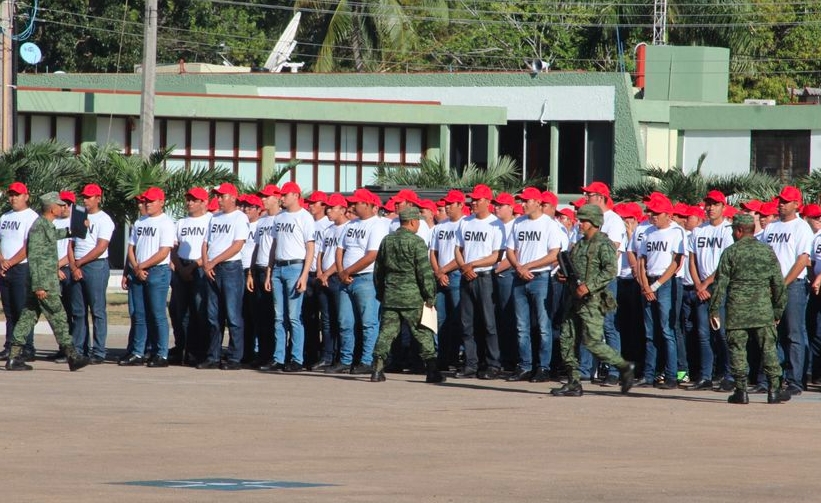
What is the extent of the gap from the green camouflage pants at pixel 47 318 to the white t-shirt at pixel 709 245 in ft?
21.5

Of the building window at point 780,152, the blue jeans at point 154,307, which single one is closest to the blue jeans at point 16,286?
the blue jeans at point 154,307

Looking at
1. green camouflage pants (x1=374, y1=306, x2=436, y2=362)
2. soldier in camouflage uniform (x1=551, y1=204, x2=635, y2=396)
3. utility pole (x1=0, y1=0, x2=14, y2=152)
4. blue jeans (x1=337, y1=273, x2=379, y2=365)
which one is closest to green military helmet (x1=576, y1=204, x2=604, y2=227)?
soldier in camouflage uniform (x1=551, y1=204, x2=635, y2=396)

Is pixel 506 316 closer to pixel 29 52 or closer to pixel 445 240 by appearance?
pixel 445 240

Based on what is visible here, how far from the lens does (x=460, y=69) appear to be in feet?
210

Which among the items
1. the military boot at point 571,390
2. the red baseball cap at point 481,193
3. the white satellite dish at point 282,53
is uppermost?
the white satellite dish at point 282,53

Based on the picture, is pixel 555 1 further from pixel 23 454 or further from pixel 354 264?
pixel 23 454

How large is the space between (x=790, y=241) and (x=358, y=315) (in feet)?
15.8

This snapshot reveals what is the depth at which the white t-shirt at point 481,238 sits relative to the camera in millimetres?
16422

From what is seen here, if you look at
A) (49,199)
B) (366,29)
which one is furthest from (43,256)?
(366,29)

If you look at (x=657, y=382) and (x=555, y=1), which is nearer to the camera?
(x=657, y=382)

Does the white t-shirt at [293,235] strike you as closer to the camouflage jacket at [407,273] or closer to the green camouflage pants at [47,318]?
the camouflage jacket at [407,273]

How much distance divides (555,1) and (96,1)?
61.9 ft

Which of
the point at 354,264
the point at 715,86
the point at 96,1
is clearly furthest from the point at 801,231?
the point at 96,1

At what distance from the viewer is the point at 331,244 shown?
55.9 ft
